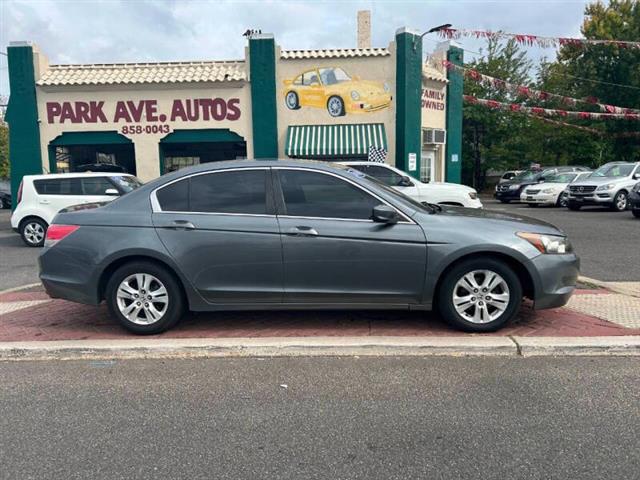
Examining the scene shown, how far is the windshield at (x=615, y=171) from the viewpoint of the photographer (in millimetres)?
17438

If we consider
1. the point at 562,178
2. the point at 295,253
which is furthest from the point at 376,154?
the point at 295,253

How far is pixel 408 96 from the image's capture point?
1761cm

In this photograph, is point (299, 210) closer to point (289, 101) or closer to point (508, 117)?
point (289, 101)

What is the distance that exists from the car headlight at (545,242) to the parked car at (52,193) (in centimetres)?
919

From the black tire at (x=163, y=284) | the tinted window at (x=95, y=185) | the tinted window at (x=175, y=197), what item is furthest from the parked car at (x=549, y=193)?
the black tire at (x=163, y=284)

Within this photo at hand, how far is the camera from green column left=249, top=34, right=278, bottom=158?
17.3 m

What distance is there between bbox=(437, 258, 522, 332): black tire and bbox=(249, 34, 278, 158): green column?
14010 millimetres

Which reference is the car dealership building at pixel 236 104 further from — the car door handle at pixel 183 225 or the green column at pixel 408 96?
the car door handle at pixel 183 225

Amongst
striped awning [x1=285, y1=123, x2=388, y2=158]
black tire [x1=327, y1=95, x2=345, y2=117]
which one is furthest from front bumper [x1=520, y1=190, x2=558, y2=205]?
black tire [x1=327, y1=95, x2=345, y2=117]

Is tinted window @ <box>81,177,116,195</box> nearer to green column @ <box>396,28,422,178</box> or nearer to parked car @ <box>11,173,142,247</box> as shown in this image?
parked car @ <box>11,173,142,247</box>

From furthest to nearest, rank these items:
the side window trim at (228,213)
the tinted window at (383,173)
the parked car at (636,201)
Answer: the parked car at (636,201) → the tinted window at (383,173) → the side window trim at (228,213)

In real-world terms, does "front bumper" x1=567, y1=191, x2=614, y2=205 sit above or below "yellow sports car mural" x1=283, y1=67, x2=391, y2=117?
below

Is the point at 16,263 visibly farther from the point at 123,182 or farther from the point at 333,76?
the point at 333,76

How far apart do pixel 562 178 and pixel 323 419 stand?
2097cm
